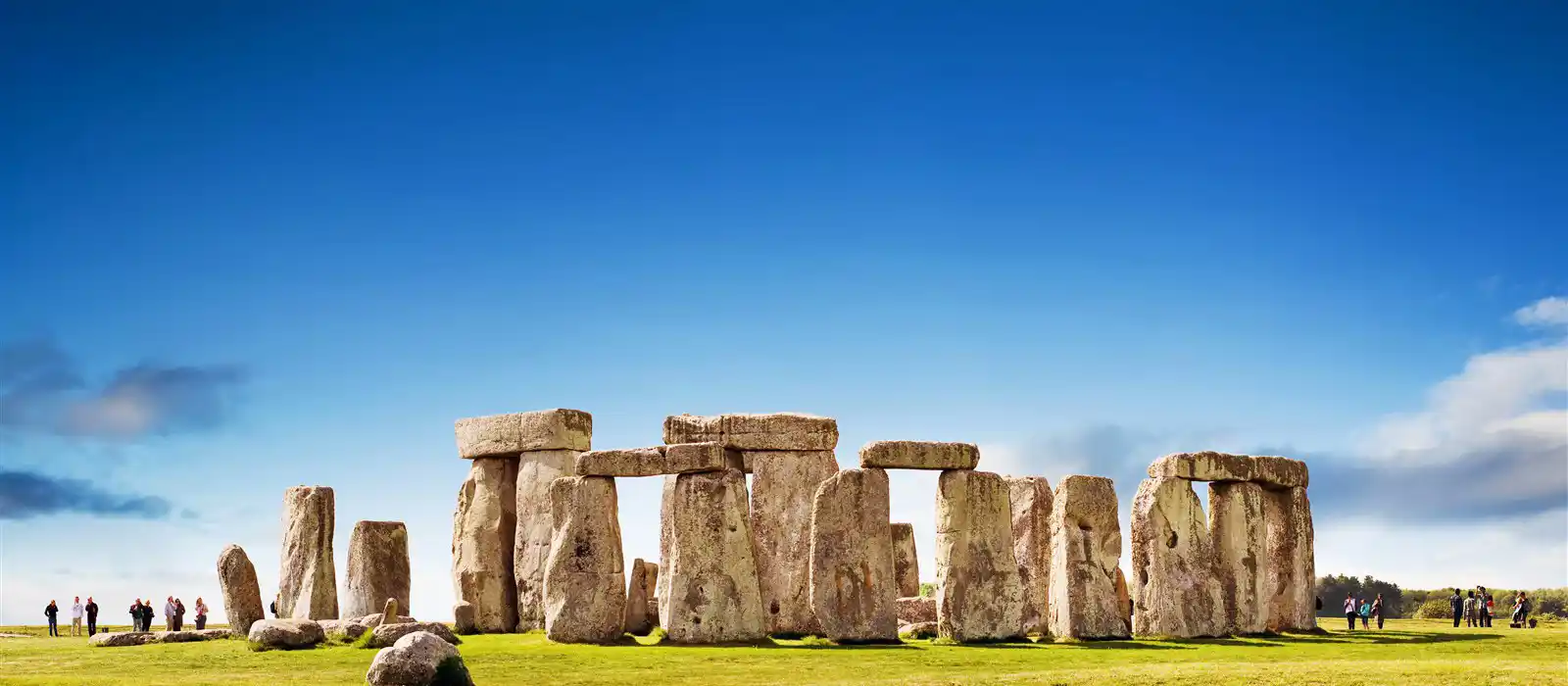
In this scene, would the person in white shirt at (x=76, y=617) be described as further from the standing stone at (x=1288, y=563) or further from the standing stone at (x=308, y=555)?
the standing stone at (x=1288, y=563)

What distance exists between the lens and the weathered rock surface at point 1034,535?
23922mm

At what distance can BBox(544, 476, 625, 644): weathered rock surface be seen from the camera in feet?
72.2

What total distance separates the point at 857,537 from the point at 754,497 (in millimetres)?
3799

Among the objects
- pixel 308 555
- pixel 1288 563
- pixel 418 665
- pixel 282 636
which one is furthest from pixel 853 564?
pixel 308 555

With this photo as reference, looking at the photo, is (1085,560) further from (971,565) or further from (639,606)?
A: (639,606)

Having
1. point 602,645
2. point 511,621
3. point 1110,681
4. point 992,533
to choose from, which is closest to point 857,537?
point 992,533

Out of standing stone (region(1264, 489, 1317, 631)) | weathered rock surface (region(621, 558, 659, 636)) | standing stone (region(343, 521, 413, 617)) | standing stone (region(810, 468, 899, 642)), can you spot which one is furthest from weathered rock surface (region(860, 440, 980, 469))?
Answer: standing stone (region(343, 521, 413, 617))

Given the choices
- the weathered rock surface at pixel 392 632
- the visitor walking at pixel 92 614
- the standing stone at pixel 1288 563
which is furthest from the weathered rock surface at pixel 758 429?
the visitor walking at pixel 92 614

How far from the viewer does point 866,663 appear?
61.7 ft

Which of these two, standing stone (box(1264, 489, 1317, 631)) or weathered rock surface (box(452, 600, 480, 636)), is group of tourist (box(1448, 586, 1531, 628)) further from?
weathered rock surface (box(452, 600, 480, 636))

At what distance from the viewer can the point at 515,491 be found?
90.1 ft

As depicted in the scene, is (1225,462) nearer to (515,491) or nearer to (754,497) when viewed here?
(754,497)

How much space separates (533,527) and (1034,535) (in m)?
8.34

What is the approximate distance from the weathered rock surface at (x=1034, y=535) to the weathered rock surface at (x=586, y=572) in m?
6.01
